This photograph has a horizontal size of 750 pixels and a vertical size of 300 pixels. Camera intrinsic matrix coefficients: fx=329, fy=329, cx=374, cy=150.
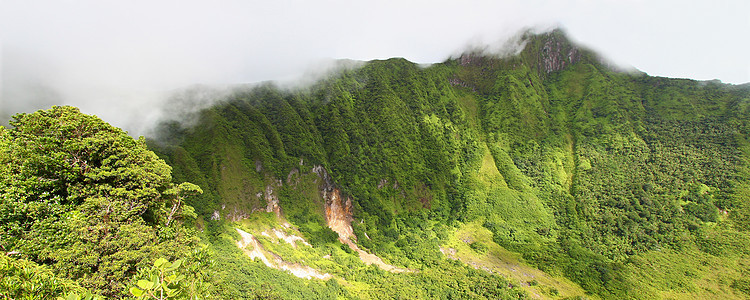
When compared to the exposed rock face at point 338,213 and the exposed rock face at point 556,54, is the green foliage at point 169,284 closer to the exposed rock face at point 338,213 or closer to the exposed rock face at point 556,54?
the exposed rock face at point 338,213

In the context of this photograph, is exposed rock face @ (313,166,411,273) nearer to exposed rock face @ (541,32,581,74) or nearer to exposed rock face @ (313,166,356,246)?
exposed rock face @ (313,166,356,246)

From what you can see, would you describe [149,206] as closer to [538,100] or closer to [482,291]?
[482,291]

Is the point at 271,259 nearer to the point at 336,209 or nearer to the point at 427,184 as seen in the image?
the point at 336,209

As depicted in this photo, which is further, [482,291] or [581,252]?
[581,252]

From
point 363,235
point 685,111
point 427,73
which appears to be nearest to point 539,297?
point 363,235

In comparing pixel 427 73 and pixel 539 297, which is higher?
pixel 427 73

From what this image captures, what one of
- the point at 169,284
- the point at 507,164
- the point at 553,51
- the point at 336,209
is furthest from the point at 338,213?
the point at 553,51

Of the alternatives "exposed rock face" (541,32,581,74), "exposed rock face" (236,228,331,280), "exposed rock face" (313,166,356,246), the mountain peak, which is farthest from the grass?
"exposed rock face" (541,32,581,74)
